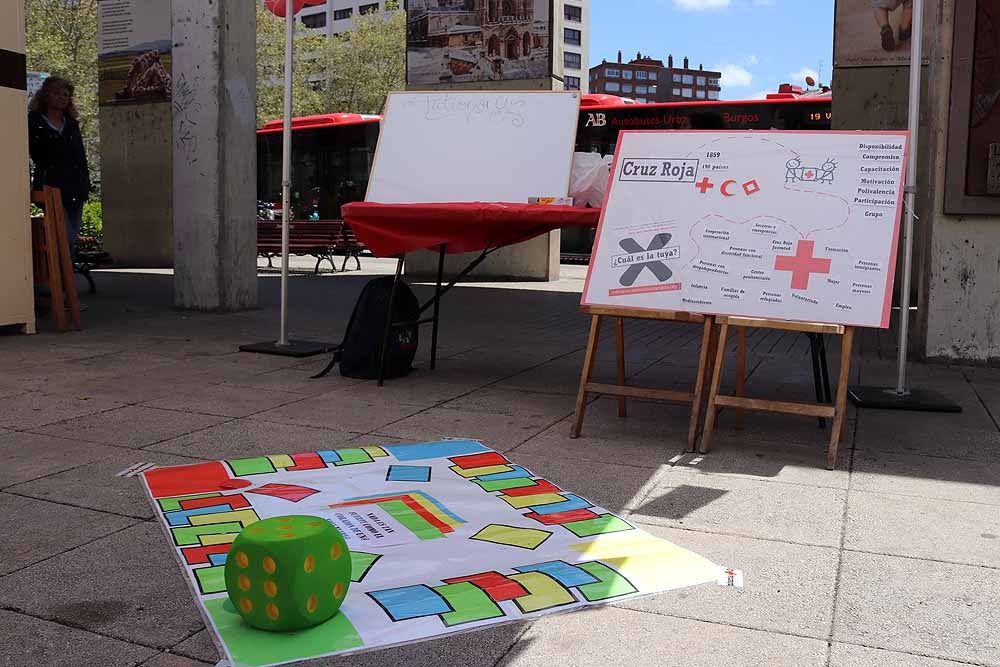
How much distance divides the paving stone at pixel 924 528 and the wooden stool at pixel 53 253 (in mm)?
7100

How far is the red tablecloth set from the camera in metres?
6.00

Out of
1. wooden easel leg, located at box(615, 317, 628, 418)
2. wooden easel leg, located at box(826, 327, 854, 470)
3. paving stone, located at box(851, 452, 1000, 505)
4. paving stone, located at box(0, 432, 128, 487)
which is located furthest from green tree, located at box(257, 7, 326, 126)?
paving stone, located at box(851, 452, 1000, 505)

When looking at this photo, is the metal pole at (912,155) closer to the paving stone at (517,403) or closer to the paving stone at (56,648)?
the paving stone at (517,403)

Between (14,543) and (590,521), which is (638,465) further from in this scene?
(14,543)

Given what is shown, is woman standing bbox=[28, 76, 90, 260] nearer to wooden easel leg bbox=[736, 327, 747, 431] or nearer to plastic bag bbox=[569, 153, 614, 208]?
plastic bag bbox=[569, 153, 614, 208]

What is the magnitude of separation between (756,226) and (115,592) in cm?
349

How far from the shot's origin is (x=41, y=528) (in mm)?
3623

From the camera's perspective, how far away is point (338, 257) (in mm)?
22969

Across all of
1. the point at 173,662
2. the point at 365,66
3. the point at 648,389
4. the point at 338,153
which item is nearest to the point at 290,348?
the point at 648,389

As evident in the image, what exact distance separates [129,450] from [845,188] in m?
3.77

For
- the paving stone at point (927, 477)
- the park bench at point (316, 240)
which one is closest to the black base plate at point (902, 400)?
the paving stone at point (927, 477)

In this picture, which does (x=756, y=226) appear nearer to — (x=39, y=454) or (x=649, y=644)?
(x=649, y=644)

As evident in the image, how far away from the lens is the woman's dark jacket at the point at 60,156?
380 inches

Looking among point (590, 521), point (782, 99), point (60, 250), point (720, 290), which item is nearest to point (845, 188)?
point (720, 290)
